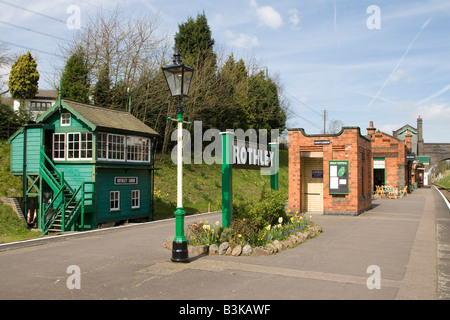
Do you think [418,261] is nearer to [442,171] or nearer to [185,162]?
[185,162]

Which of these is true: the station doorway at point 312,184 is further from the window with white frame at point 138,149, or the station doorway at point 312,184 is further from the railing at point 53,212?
the railing at point 53,212

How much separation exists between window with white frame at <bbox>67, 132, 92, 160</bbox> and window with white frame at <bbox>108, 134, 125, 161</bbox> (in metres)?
0.89

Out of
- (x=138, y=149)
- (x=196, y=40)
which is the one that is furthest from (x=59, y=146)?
(x=196, y=40)

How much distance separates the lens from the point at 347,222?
17.4 m

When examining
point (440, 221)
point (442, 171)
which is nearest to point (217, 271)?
point (440, 221)

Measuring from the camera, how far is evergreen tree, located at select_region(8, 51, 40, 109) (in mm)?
37625

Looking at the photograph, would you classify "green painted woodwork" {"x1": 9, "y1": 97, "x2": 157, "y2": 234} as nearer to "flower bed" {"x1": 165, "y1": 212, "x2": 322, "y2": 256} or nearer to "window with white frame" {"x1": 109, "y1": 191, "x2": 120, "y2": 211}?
"window with white frame" {"x1": 109, "y1": 191, "x2": 120, "y2": 211}

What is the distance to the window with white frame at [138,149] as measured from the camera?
1836 cm

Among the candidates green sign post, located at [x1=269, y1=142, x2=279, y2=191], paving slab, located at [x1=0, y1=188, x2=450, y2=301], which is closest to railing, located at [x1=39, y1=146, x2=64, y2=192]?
paving slab, located at [x1=0, y1=188, x2=450, y2=301]

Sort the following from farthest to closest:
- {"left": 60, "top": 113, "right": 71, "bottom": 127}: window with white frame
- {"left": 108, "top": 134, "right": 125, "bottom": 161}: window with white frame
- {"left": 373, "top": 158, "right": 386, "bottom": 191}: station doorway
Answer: {"left": 373, "top": 158, "right": 386, "bottom": 191}: station doorway, {"left": 108, "top": 134, "right": 125, "bottom": 161}: window with white frame, {"left": 60, "top": 113, "right": 71, "bottom": 127}: window with white frame

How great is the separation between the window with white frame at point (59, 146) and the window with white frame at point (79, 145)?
28 cm

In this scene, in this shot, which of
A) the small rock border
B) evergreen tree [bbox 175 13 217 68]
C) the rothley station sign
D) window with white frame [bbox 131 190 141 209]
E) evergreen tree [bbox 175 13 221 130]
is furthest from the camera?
evergreen tree [bbox 175 13 217 68]

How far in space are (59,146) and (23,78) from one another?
24.9m
